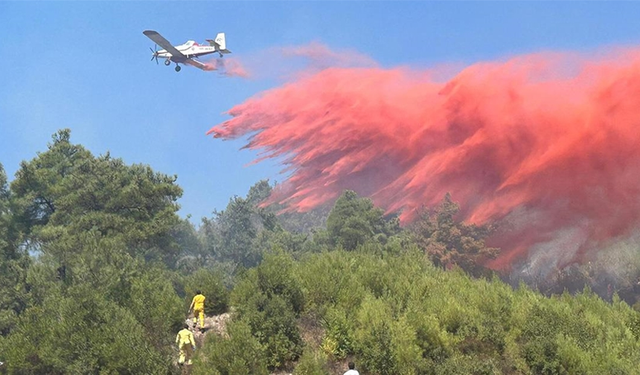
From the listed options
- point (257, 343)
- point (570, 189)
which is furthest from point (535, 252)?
point (257, 343)

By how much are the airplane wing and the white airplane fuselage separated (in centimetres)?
33

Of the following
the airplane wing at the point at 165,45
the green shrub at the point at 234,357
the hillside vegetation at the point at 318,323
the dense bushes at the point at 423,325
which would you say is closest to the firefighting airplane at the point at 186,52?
the airplane wing at the point at 165,45

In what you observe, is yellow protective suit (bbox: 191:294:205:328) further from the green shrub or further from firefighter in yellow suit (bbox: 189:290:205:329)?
the green shrub

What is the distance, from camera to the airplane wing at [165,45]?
136 feet

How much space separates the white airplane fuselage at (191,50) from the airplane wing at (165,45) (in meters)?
0.33

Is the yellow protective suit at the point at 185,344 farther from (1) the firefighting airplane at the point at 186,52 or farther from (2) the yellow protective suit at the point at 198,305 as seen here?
(1) the firefighting airplane at the point at 186,52

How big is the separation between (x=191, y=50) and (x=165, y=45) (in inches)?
89.1

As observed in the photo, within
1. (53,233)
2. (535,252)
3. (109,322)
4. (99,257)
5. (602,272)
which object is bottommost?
(602,272)

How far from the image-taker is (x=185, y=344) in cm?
1487

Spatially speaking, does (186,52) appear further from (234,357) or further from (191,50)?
(234,357)

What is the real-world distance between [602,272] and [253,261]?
1506 inches

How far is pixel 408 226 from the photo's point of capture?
60.3 metres

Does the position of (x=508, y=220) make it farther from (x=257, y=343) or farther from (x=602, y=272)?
(x=257, y=343)

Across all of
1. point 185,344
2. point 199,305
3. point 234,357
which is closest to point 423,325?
point 234,357
